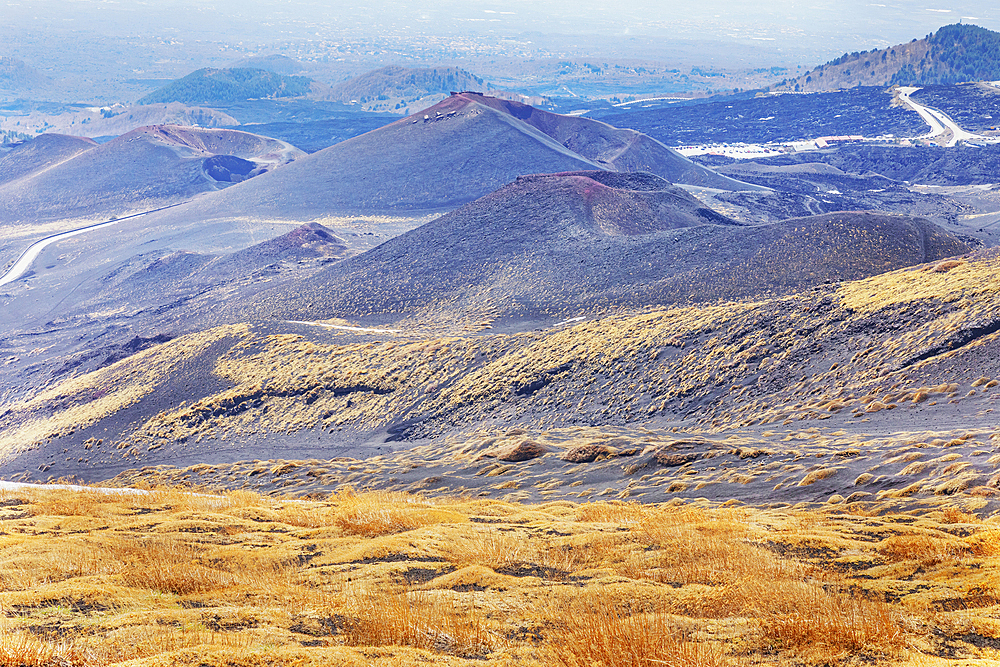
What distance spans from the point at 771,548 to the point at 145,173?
10407cm

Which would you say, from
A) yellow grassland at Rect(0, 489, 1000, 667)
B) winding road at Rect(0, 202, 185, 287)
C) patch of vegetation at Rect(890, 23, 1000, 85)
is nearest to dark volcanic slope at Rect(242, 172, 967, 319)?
yellow grassland at Rect(0, 489, 1000, 667)

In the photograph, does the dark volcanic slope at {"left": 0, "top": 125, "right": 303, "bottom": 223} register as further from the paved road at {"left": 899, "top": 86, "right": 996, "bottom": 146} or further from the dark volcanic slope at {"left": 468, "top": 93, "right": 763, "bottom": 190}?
the paved road at {"left": 899, "top": 86, "right": 996, "bottom": 146}

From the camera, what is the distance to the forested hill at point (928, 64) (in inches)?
6491

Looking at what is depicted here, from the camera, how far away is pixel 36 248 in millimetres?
72250

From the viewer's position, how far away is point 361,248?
6156 cm

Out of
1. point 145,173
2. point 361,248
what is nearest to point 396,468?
point 361,248

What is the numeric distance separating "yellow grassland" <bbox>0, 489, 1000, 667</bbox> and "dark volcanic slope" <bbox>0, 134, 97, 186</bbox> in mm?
110600

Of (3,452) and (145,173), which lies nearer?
(3,452)

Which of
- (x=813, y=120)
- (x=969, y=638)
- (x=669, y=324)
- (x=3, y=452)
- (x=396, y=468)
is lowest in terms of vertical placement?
(x=3, y=452)

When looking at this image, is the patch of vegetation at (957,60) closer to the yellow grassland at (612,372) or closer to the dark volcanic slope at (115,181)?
the dark volcanic slope at (115,181)

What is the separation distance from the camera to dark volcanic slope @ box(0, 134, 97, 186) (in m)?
101

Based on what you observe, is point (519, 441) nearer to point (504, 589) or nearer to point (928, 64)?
point (504, 589)

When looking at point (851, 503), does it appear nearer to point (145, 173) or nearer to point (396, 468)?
point (396, 468)

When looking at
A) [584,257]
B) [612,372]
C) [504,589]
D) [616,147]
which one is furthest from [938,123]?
[504,589]
